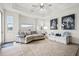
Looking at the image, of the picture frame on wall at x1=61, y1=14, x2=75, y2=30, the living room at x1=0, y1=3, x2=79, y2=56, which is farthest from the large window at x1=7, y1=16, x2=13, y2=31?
the picture frame on wall at x1=61, y1=14, x2=75, y2=30

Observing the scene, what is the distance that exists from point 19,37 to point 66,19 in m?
3.35

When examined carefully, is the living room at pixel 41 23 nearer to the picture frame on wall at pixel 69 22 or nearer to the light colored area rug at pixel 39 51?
the picture frame on wall at pixel 69 22

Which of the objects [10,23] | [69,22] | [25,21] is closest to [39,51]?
[25,21]

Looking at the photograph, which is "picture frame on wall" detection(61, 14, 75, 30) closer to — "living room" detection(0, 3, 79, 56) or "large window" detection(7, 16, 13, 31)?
"living room" detection(0, 3, 79, 56)

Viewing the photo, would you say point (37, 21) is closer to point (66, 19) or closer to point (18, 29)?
point (18, 29)

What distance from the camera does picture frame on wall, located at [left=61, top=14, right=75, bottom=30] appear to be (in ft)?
14.8

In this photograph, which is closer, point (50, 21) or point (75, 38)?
point (75, 38)

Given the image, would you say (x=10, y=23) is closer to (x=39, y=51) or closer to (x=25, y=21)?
(x=25, y=21)

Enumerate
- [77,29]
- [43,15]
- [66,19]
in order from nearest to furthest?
[77,29], [66,19], [43,15]

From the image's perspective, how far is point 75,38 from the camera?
450 centimetres

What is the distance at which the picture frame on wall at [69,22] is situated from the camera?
452 centimetres

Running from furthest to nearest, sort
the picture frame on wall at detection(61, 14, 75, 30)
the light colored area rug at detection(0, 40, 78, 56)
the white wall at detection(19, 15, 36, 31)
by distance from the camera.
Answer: the white wall at detection(19, 15, 36, 31), the picture frame on wall at detection(61, 14, 75, 30), the light colored area rug at detection(0, 40, 78, 56)

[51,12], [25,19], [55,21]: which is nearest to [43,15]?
[51,12]

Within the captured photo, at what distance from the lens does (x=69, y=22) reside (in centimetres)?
459
